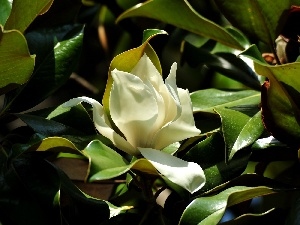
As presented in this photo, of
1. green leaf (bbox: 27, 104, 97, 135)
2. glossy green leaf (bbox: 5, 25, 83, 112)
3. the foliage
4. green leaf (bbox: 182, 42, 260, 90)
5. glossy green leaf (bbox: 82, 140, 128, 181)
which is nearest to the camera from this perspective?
glossy green leaf (bbox: 82, 140, 128, 181)

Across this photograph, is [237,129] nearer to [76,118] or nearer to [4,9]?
[76,118]

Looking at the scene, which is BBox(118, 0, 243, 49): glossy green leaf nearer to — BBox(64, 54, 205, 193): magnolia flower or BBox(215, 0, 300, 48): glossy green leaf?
BBox(215, 0, 300, 48): glossy green leaf

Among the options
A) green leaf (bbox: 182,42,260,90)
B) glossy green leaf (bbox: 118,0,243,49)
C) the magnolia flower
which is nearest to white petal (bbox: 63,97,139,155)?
the magnolia flower

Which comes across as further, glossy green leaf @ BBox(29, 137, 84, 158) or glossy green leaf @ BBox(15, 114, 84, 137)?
glossy green leaf @ BBox(15, 114, 84, 137)

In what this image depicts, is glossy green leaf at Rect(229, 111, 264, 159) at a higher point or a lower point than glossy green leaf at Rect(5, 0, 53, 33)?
lower

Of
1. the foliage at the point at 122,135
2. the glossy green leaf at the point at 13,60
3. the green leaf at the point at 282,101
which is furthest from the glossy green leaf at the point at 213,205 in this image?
the glossy green leaf at the point at 13,60

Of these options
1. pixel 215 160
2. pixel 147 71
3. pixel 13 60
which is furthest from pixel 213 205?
pixel 13 60

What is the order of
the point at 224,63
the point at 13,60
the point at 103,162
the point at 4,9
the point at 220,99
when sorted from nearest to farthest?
the point at 103,162 → the point at 13,60 → the point at 4,9 → the point at 220,99 → the point at 224,63

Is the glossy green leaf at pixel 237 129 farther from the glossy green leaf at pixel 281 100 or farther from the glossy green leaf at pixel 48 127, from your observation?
the glossy green leaf at pixel 48 127
